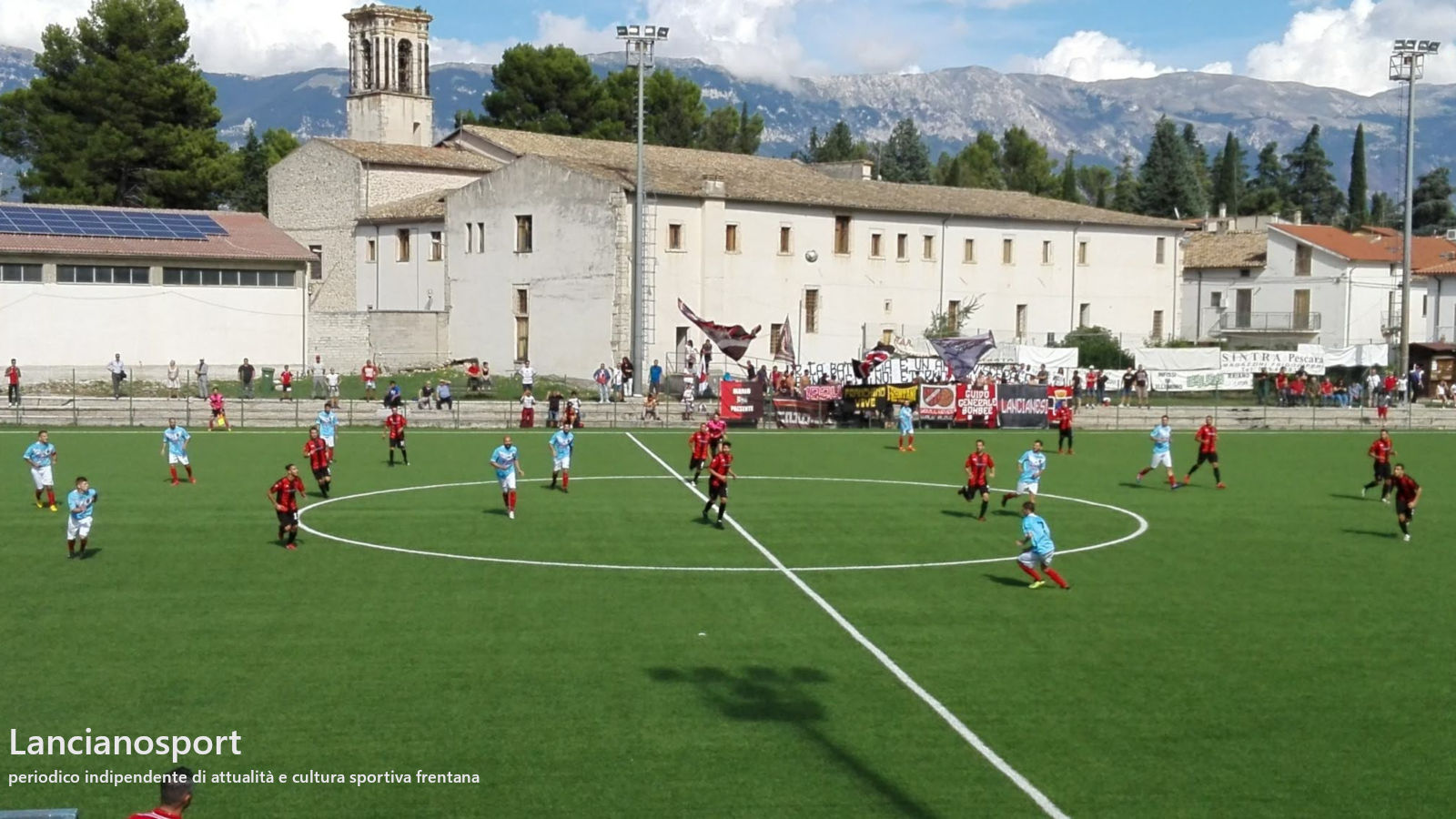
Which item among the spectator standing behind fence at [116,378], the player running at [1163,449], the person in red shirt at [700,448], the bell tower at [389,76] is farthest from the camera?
the bell tower at [389,76]

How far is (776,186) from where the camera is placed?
6731cm

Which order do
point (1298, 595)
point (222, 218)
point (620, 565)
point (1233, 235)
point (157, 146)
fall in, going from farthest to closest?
point (1233, 235)
point (157, 146)
point (222, 218)
point (620, 565)
point (1298, 595)

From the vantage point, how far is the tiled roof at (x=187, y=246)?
197 ft

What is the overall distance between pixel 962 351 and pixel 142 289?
33595 millimetres

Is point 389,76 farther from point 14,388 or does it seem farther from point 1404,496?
point 1404,496

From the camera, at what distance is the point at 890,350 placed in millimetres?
60062

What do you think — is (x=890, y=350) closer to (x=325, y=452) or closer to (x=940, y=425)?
(x=940, y=425)

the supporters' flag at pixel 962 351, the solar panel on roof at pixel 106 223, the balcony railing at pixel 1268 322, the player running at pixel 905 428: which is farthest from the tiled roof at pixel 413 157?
the balcony railing at pixel 1268 322

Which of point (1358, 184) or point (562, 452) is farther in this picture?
point (1358, 184)

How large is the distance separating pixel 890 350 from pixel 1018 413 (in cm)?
863

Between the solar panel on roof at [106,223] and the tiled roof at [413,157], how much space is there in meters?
8.92

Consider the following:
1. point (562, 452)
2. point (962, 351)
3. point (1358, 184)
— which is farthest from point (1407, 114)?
point (1358, 184)

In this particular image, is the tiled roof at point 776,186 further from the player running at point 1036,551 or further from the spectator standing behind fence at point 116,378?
the player running at point 1036,551

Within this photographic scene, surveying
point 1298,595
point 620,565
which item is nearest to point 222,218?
point 620,565
